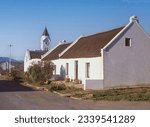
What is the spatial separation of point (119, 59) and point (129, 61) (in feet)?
3.55

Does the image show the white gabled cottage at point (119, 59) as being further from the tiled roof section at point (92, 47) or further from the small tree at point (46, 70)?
the small tree at point (46, 70)

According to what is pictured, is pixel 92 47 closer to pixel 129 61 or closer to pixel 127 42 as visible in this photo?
pixel 127 42

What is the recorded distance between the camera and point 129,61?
30.0m

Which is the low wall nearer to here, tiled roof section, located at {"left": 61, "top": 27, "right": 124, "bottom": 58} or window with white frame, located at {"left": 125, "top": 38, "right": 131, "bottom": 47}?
tiled roof section, located at {"left": 61, "top": 27, "right": 124, "bottom": 58}

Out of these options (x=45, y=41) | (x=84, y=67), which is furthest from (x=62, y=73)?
(x=45, y=41)

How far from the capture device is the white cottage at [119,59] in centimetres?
2877

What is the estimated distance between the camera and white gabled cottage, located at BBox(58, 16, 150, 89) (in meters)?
28.8

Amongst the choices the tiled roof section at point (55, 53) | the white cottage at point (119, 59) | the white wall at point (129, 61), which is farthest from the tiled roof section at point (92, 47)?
the tiled roof section at point (55, 53)

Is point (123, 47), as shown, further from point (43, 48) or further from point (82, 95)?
point (43, 48)

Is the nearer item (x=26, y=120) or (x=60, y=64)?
(x=26, y=120)

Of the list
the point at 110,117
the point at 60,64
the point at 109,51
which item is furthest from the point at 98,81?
the point at 110,117

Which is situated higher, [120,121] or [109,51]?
[109,51]

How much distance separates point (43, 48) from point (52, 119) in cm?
5511

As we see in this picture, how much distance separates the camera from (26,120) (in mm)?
9891
